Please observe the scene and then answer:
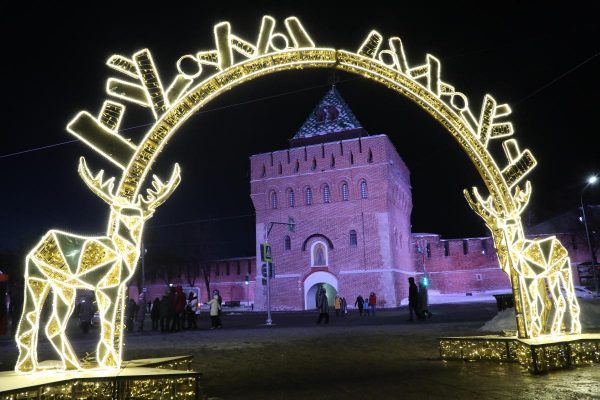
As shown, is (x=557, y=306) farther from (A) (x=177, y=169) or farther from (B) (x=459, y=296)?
(B) (x=459, y=296)

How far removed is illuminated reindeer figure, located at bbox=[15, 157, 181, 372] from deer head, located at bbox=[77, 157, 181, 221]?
0.01 m

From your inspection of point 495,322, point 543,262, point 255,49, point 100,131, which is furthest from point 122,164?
point 495,322

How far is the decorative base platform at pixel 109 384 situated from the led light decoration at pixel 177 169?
1.18 ft

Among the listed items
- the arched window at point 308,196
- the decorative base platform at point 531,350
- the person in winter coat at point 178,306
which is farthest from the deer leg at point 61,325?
the arched window at point 308,196

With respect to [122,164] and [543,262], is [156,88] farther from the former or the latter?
[543,262]

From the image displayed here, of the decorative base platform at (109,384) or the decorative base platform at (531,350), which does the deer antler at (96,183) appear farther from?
the decorative base platform at (531,350)

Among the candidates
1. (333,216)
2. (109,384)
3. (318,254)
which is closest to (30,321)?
(109,384)

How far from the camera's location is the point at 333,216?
34.7 metres

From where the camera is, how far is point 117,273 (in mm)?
5531

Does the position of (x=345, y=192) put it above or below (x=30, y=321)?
above

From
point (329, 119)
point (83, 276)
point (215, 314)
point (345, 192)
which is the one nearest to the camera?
point (83, 276)

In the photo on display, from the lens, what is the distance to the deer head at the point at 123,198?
5445 mm

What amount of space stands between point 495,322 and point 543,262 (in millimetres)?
5956

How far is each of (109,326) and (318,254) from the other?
1189 inches
